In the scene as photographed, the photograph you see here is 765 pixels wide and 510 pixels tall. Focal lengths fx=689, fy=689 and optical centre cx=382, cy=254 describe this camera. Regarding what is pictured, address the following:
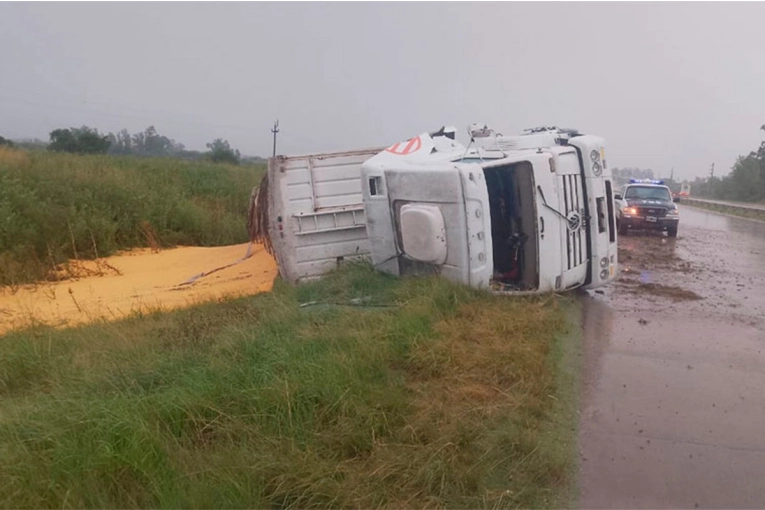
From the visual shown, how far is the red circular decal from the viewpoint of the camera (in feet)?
30.9

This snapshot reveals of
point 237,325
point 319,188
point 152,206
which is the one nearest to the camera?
point 237,325

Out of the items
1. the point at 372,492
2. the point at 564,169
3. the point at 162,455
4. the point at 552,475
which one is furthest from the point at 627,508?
the point at 564,169

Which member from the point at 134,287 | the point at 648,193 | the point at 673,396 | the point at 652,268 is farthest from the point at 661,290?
the point at 648,193

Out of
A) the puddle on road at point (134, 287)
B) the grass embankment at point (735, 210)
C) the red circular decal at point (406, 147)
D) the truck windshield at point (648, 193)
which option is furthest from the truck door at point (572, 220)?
the grass embankment at point (735, 210)

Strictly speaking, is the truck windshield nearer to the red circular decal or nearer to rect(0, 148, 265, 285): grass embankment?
rect(0, 148, 265, 285): grass embankment

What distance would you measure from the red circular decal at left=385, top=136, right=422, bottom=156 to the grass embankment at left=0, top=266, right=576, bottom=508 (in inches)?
122

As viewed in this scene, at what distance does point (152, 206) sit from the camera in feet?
53.9

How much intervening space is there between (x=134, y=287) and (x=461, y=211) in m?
6.19

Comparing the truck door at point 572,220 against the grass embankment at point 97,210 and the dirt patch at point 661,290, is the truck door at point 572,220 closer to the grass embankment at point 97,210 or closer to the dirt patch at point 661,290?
the dirt patch at point 661,290

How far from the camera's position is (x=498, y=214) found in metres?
8.72

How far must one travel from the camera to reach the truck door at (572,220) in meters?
8.44

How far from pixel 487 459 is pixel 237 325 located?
3.44 meters

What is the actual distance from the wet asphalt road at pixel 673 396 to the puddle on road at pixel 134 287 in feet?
16.8

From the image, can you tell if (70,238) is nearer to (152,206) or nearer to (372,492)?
(152,206)
